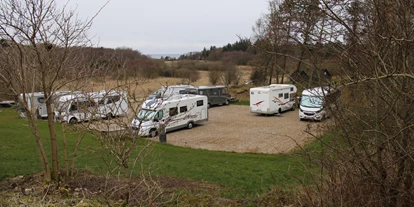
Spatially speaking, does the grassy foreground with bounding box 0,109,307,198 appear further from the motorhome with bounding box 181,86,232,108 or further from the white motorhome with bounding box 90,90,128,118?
the motorhome with bounding box 181,86,232,108

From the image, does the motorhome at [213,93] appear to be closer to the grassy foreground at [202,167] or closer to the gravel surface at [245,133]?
→ the gravel surface at [245,133]

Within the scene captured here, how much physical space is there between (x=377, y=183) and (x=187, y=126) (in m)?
16.9

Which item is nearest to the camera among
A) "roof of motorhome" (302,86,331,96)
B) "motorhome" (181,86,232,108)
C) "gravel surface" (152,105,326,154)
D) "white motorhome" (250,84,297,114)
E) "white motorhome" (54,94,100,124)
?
"roof of motorhome" (302,86,331,96)

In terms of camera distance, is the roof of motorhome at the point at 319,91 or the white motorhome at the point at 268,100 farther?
the white motorhome at the point at 268,100

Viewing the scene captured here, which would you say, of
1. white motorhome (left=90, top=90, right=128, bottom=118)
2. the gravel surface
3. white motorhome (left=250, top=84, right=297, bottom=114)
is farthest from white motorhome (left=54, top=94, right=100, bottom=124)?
white motorhome (left=250, top=84, right=297, bottom=114)

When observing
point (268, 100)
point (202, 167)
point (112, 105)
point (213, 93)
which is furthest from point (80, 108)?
point (213, 93)

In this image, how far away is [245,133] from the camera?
18.9 meters

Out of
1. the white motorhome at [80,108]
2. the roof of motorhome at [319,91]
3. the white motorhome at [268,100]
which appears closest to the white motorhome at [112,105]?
the white motorhome at [80,108]

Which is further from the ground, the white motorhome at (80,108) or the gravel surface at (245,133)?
the white motorhome at (80,108)

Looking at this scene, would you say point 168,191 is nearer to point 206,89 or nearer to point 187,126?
point 187,126

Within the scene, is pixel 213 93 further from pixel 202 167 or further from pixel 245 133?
pixel 202 167

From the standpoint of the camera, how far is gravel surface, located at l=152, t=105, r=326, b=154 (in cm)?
1577

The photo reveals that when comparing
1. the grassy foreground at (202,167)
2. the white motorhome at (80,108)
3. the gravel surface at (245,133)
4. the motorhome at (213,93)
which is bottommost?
the gravel surface at (245,133)

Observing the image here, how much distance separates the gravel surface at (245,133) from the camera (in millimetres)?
15773
